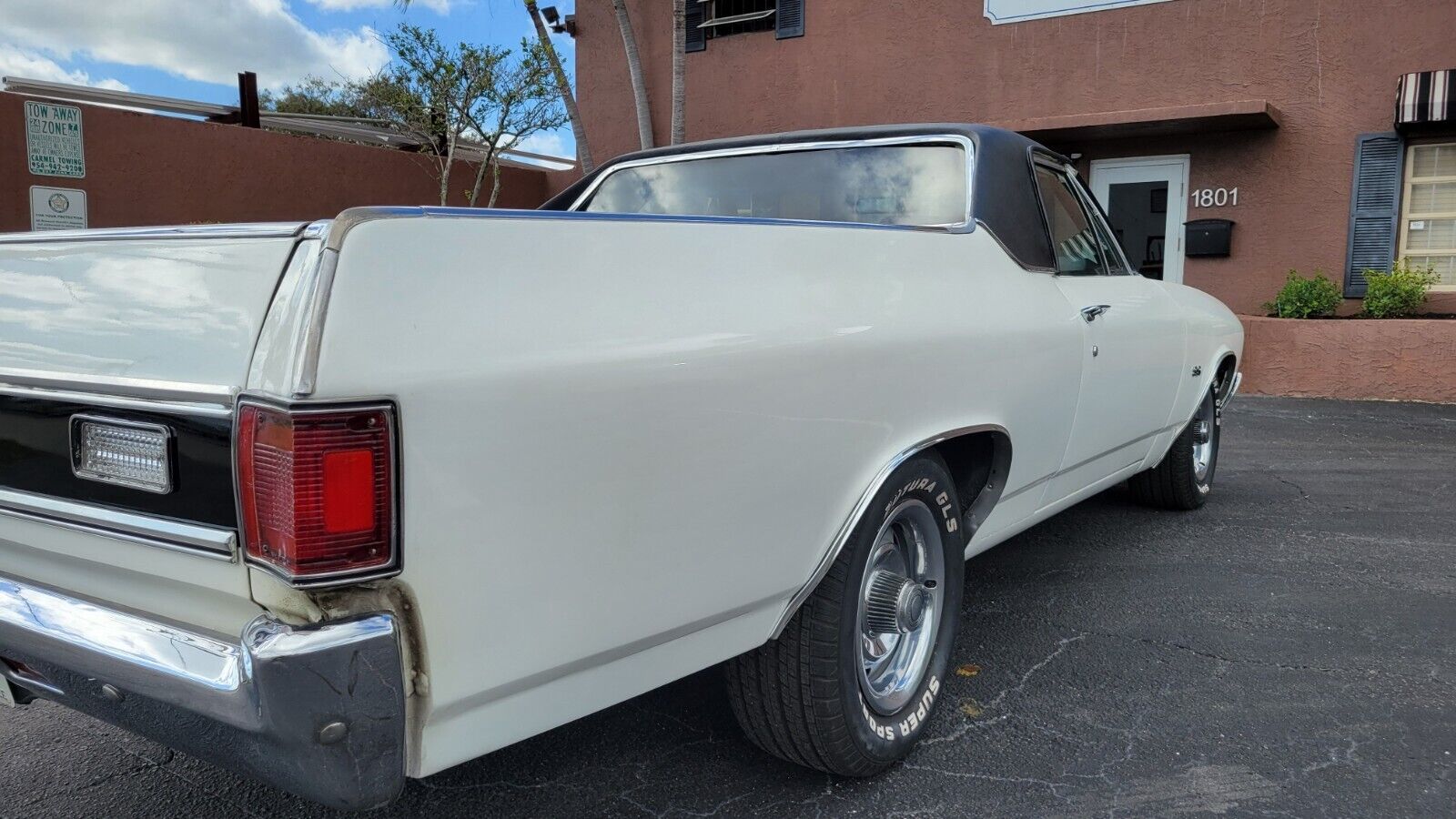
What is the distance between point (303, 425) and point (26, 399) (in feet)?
2.65

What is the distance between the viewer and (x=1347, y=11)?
33.5 feet

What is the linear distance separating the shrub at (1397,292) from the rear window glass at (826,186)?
838 cm

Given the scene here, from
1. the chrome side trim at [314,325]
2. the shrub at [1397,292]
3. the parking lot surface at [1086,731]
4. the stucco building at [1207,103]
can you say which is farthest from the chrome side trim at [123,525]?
the shrub at [1397,292]

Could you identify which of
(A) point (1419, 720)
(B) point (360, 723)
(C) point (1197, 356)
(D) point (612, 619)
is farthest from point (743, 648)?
(C) point (1197, 356)

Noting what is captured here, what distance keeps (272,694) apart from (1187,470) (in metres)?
4.57

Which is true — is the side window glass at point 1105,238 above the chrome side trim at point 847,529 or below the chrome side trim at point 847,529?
above

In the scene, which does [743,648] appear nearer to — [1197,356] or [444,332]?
[444,332]

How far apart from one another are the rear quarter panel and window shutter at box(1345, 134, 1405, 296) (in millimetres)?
9973

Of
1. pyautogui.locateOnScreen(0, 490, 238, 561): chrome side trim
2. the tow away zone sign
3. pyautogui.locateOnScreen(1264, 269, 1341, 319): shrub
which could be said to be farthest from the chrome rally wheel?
the tow away zone sign

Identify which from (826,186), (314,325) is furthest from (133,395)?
(826,186)

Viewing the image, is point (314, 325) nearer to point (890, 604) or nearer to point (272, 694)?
point (272, 694)

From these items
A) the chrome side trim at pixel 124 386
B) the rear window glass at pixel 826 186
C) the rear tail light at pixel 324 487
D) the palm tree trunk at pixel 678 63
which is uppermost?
the palm tree trunk at pixel 678 63

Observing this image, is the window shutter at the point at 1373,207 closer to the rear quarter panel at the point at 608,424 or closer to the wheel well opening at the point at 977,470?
the wheel well opening at the point at 977,470

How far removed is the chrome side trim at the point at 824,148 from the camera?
125 inches
